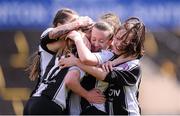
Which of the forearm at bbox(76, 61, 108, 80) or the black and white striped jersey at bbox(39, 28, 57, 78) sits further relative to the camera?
the black and white striped jersey at bbox(39, 28, 57, 78)

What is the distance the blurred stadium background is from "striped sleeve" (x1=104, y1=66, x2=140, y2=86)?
3.77 metres

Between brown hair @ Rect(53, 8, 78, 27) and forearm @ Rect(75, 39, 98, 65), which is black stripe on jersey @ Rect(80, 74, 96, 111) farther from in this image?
brown hair @ Rect(53, 8, 78, 27)

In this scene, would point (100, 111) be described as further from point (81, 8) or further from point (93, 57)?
point (81, 8)

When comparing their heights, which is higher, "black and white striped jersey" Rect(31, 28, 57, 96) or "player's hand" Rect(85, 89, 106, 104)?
"black and white striped jersey" Rect(31, 28, 57, 96)

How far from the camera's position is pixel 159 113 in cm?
866

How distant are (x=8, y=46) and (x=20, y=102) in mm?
660

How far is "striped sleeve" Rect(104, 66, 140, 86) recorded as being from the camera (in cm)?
461

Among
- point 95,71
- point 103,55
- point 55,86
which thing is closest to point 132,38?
point 103,55

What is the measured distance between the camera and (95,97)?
4617 mm

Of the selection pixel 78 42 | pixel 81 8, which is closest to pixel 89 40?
pixel 78 42

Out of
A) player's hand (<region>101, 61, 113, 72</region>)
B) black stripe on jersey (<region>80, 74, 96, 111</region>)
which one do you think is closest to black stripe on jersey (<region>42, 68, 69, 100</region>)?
black stripe on jersey (<region>80, 74, 96, 111</region>)

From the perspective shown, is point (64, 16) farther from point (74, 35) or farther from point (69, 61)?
point (69, 61)

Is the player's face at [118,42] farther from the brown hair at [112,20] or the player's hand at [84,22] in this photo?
the player's hand at [84,22]

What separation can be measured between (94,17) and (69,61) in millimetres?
3764
